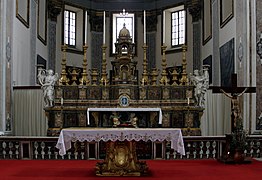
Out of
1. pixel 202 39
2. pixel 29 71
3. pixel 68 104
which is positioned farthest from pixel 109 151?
pixel 202 39

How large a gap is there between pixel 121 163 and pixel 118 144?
387 millimetres

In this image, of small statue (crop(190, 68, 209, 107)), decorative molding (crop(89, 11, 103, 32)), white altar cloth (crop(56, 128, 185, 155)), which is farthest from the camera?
decorative molding (crop(89, 11, 103, 32))

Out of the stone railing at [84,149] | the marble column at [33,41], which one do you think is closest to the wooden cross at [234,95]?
the stone railing at [84,149]

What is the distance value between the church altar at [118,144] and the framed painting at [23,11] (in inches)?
420

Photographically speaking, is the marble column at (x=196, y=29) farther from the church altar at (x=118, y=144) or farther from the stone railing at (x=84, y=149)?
the church altar at (x=118, y=144)

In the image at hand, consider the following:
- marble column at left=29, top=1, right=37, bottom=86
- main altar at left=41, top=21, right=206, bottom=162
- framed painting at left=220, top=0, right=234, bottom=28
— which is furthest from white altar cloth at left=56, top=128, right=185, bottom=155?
marble column at left=29, top=1, right=37, bottom=86

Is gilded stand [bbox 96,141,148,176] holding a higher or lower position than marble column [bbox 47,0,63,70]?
lower

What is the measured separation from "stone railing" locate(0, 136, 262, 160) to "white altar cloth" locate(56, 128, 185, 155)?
3.31 metres

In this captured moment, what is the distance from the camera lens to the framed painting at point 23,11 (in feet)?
63.6

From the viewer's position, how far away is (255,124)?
15.7m

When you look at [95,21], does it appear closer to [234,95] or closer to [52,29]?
[52,29]

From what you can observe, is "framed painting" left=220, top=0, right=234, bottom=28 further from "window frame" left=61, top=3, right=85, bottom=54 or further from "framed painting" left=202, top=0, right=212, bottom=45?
"window frame" left=61, top=3, right=85, bottom=54

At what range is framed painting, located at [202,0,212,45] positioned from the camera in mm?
23266

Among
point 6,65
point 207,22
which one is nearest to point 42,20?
point 6,65
